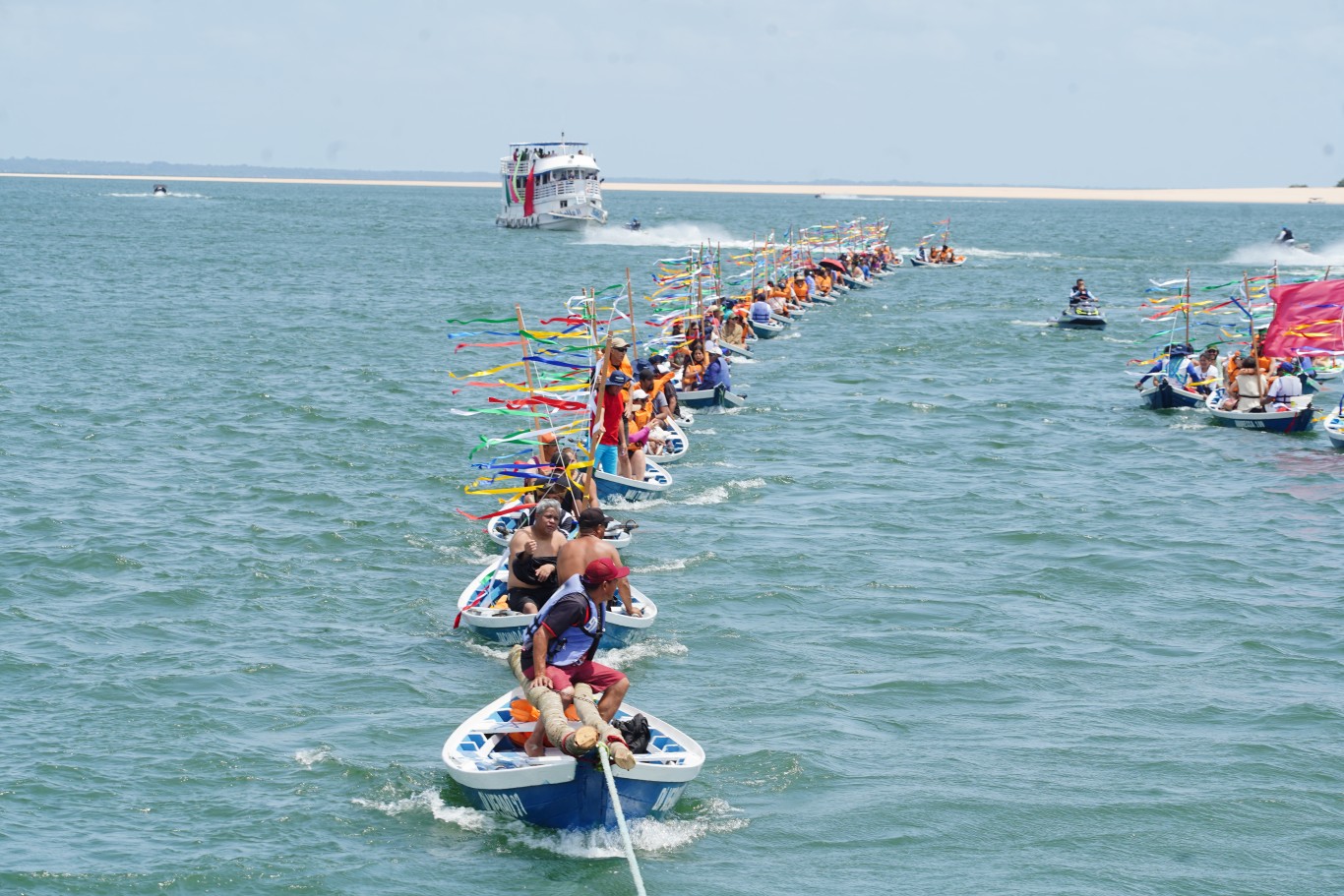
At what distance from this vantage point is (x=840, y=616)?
64.1 feet

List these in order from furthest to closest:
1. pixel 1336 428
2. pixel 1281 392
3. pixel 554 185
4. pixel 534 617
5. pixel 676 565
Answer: pixel 554 185 → pixel 1281 392 → pixel 1336 428 → pixel 676 565 → pixel 534 617

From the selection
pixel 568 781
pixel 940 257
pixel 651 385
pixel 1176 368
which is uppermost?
pixel 940 257

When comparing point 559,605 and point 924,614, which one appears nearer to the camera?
point 559,605

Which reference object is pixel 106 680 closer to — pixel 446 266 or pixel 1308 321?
pixel 1308 321

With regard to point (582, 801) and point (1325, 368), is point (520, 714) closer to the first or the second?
point (582, 801)

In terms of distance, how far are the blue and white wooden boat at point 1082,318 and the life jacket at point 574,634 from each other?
44027 mm

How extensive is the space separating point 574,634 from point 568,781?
1216 millimetres

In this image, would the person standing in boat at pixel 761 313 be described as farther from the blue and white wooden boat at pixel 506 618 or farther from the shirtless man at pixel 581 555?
the shirtless man at pixel 581 555

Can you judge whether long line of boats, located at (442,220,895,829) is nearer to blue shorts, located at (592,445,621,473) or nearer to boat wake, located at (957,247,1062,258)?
blue shorts, located at (592,445,621,473)

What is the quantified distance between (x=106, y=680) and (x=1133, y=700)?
11108 millimetres

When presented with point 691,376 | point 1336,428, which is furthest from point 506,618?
point 1336,428

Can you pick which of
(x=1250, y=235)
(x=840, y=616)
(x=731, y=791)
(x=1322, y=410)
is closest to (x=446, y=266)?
(x=1322, y=410)

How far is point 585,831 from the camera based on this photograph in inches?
488

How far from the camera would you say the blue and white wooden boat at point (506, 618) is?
55.3ft
